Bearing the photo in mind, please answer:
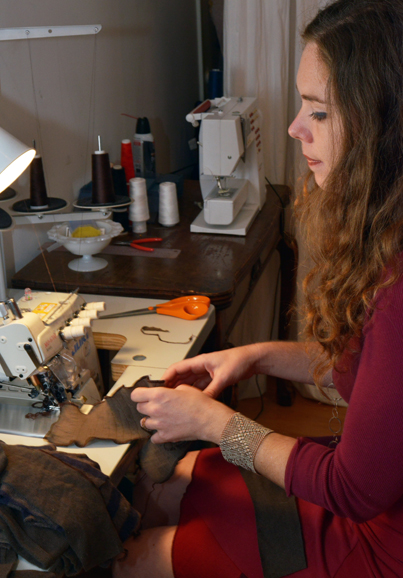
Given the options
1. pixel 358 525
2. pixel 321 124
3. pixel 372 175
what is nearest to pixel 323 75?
pixel 321 124

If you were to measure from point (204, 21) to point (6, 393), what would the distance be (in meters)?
2.64

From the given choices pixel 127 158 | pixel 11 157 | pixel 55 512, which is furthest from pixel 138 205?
pixel 55 512

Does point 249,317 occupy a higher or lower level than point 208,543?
lower

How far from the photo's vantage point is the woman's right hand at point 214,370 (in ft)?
3.77

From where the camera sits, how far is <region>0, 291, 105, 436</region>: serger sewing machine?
102 cm

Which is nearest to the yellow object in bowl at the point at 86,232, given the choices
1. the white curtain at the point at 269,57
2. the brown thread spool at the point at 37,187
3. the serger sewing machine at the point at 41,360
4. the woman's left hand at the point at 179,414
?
the brown thread spool at the point at 37,187

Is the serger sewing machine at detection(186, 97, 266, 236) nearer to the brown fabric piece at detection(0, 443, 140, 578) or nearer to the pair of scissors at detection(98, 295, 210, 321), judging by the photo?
the pair of scissors at detection(98, 295, 210, 321)

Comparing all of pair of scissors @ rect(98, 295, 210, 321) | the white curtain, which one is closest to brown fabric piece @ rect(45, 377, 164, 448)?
pair of scissors @ rect(98, 295, 210, 321)

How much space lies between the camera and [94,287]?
1512 mm

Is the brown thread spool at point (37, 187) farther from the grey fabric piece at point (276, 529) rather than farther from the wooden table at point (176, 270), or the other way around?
the grey fabric piece at point (276, 529)

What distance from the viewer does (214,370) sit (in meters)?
1.19

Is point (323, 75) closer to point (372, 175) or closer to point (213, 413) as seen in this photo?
point (372, 175)

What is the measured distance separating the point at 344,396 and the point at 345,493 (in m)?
0.21

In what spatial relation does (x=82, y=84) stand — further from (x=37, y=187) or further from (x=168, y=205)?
(x=37, y=187)
